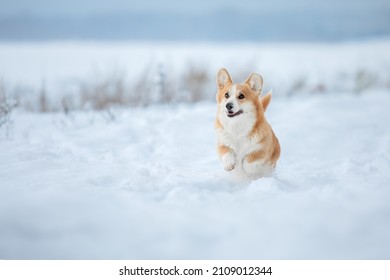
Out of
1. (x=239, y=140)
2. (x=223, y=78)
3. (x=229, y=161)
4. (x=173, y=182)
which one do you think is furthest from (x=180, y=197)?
(x=223, y=78)

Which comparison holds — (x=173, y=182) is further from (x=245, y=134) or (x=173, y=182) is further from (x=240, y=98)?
(x=240, y=98)

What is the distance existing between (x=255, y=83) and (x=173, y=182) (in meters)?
0.87

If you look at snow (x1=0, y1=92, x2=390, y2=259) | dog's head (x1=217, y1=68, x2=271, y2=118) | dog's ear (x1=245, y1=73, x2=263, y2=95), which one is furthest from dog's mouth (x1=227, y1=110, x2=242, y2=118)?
snow (x1=0, y1=92, x2=390, y2=259)

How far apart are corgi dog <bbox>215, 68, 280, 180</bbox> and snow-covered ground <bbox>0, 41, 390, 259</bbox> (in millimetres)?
146

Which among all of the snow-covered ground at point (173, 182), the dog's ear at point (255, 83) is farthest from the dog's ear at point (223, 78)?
the snow-covered ground at point (173, 182)

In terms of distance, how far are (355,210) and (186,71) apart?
496 centimetres

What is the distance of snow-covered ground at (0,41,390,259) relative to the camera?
2.23m

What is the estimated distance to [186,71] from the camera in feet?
23.1

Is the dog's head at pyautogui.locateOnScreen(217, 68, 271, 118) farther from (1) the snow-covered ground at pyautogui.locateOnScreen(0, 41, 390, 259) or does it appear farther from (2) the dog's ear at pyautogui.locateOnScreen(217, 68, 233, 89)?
(1) the snow-covered ground at pyautogui.locateOnScreen(0, 41, 390, 259)

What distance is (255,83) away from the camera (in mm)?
3068

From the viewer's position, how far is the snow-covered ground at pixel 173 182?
2230 millimetres
